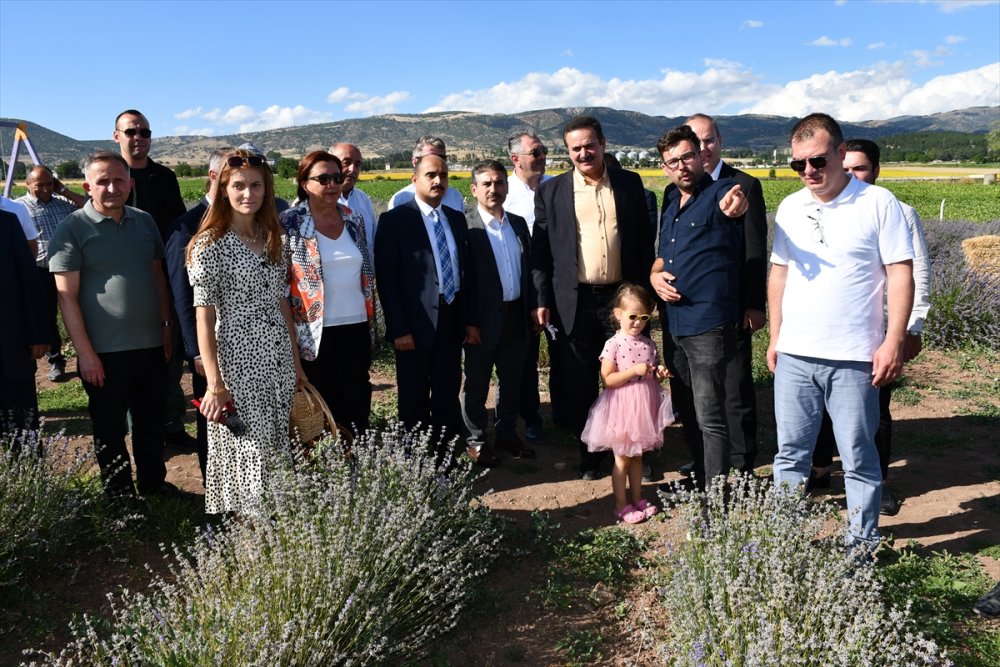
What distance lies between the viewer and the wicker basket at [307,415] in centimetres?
391

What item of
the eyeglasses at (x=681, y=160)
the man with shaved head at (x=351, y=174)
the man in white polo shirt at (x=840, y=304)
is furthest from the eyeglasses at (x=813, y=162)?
the man with shaved head at (x=351, y=174)

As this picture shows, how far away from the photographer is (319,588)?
8.82 feet

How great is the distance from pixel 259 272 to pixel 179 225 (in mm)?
732

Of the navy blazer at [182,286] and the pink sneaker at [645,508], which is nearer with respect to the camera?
the navy blazer at [182,286]

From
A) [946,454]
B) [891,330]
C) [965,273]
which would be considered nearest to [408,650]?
[891,330]

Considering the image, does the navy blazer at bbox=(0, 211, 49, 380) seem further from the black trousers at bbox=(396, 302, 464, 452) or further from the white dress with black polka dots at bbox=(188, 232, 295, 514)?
the black trousers at bbox=(396, 302, 464, 452)

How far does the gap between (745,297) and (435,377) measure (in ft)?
6.93

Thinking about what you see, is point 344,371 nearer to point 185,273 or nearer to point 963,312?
point 185,273

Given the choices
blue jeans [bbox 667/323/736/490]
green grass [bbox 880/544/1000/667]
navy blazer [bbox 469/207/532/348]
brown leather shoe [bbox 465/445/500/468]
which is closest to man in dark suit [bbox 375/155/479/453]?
navy blazer [bbox 469/207/532/348]

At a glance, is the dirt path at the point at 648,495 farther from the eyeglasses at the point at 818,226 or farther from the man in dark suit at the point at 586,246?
the eyeglasses at the point at 818,226

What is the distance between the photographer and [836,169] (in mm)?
3221

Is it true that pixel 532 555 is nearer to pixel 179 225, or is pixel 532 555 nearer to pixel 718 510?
pixel 718 510

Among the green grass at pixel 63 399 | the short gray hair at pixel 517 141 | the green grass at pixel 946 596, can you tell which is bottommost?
the green grass at pixel 946 596

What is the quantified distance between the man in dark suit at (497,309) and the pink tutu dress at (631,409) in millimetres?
1017
